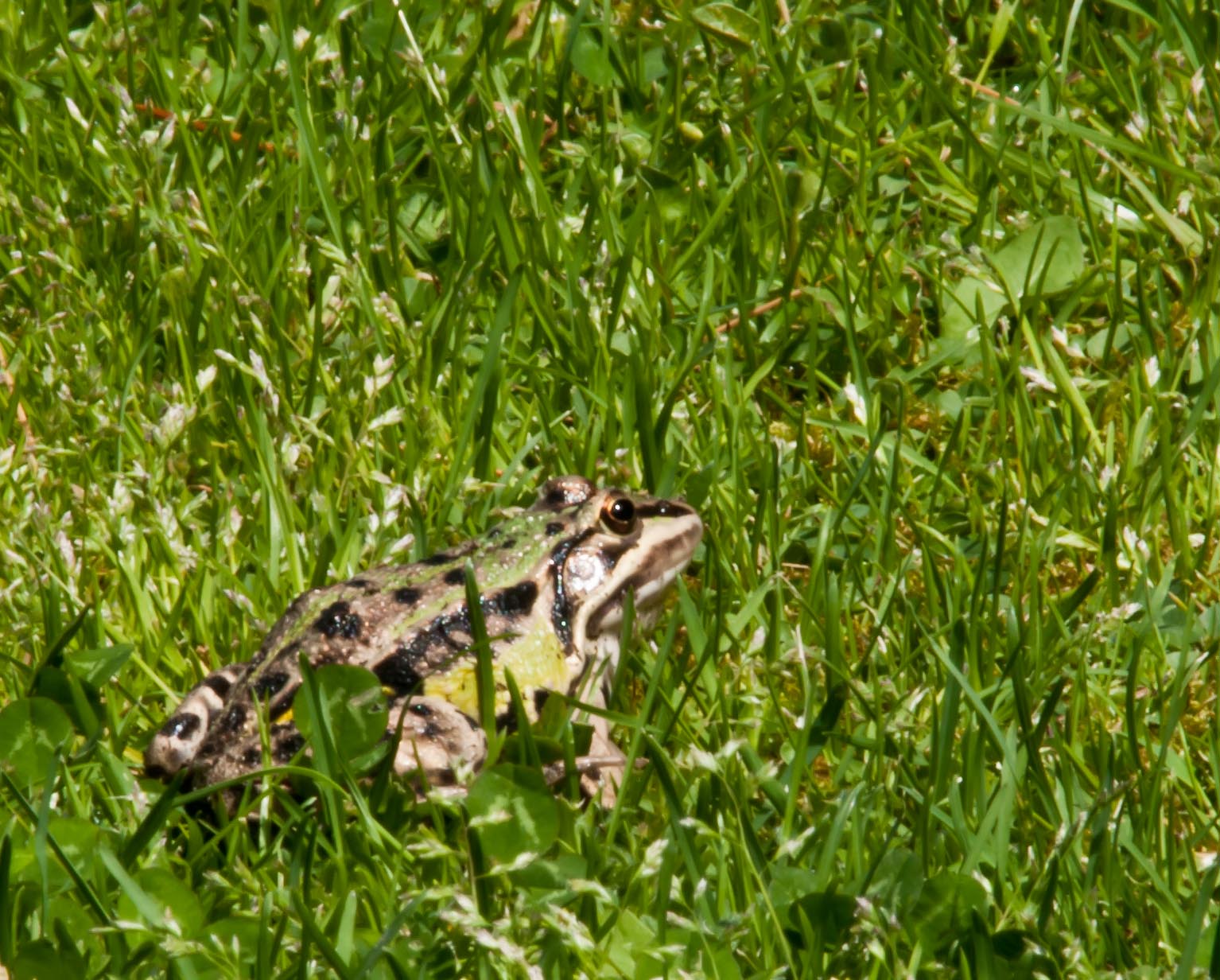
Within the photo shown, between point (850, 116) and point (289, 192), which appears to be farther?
point (850, 116)

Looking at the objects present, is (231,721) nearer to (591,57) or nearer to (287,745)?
(287,745)

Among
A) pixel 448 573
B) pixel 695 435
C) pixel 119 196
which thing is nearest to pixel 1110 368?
pixel 695 435

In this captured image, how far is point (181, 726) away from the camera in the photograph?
3439mm

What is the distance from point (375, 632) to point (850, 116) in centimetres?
251

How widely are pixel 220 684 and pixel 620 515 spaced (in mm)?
1003

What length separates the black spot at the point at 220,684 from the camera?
3.52 m

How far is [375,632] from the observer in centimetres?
356

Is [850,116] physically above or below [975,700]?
above

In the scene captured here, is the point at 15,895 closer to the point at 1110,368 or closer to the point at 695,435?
the point at 695,435

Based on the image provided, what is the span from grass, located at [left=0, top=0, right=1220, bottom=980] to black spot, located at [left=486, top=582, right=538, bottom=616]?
0.27 meters

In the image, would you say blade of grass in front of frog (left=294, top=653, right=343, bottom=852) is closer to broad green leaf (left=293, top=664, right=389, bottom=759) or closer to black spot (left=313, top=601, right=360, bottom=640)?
broad green leaf (left=293, top=664, right=389, bottom=759)

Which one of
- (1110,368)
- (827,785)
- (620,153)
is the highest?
(620,153)

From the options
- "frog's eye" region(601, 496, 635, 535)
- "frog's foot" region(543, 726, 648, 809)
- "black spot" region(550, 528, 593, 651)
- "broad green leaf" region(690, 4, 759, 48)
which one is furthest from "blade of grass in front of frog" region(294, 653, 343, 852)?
"broad green leaf" region(690, 4, 759, 48)

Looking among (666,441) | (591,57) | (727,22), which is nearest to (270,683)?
(666,441)
